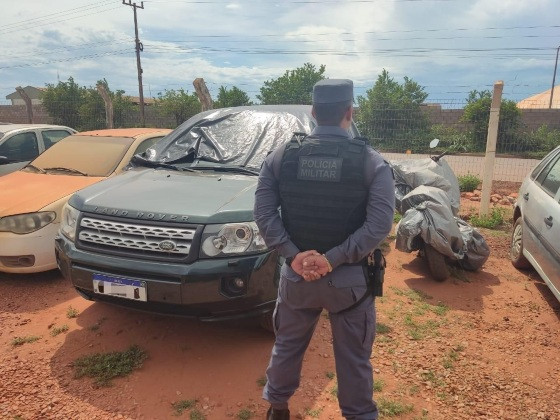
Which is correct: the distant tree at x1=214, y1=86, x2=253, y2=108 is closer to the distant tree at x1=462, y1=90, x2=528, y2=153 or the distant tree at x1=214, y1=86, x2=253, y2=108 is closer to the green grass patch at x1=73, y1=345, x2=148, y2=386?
the distant tree at x1=462, y1=90, x2=528, y2=153

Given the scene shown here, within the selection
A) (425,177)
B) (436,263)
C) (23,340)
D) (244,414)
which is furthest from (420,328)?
(23,340)

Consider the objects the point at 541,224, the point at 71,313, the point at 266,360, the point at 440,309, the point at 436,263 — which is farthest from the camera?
the point at 436,263

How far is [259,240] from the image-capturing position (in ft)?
9.14

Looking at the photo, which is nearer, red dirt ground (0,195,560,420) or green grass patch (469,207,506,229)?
red dirt ground (0,195,560,420)

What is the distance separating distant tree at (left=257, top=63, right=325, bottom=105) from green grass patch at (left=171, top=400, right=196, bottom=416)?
1992 cm

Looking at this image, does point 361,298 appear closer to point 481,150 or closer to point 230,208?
point 230,208

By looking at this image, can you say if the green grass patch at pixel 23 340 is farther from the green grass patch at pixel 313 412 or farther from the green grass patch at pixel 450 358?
the green grass patch at pixel 450 358

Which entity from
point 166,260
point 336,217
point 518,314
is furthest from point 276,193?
point 518,314

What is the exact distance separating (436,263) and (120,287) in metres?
3.03

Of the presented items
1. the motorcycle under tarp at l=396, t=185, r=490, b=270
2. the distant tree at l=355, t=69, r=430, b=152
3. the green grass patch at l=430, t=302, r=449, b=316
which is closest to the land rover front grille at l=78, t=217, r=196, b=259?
the green grass patch at l=430, t=302, r=449, b=316

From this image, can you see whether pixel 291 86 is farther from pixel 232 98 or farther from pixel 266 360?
pixel 266 360

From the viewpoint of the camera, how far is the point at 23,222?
4098mm

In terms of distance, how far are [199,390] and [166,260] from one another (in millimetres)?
827

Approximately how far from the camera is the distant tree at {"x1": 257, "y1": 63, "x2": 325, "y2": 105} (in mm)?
21828
